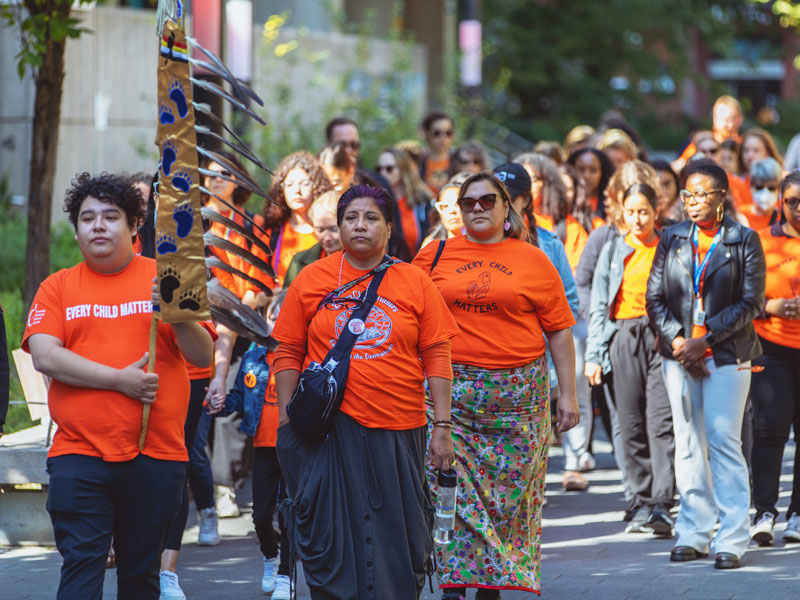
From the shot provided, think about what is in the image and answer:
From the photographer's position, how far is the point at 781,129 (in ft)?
105

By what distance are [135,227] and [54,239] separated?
30.4 ft

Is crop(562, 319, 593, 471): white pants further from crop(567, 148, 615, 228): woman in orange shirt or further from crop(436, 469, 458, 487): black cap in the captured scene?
crop(436, 469, 458, 487): black cap

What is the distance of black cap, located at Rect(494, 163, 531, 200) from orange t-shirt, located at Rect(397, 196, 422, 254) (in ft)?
8.28

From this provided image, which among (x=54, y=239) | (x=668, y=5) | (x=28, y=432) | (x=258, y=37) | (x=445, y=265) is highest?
(x=668, y=5)

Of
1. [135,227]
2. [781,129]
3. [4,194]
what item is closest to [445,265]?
[135,227]

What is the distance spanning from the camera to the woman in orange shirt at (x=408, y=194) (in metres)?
10.1

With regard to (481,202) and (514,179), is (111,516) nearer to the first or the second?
(481,202)

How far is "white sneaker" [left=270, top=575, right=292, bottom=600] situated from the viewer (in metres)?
6.54

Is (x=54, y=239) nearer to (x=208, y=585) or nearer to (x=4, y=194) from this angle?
(x=4, y=194)

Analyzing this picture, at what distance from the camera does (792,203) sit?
7.65 metres

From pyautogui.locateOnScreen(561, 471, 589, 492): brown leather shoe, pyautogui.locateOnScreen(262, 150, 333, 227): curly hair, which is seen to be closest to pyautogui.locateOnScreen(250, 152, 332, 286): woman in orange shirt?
pyautogui.locateOnScreen(262, 150, 333, 227): curly hair

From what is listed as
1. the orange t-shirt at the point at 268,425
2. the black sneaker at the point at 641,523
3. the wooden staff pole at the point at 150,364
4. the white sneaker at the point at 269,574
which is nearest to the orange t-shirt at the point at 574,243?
the black sneaker at the point at 641,523

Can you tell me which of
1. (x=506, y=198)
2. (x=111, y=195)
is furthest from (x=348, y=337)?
(x=506, y=198)

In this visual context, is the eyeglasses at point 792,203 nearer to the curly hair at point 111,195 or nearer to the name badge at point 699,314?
the name badge at point 699,314
